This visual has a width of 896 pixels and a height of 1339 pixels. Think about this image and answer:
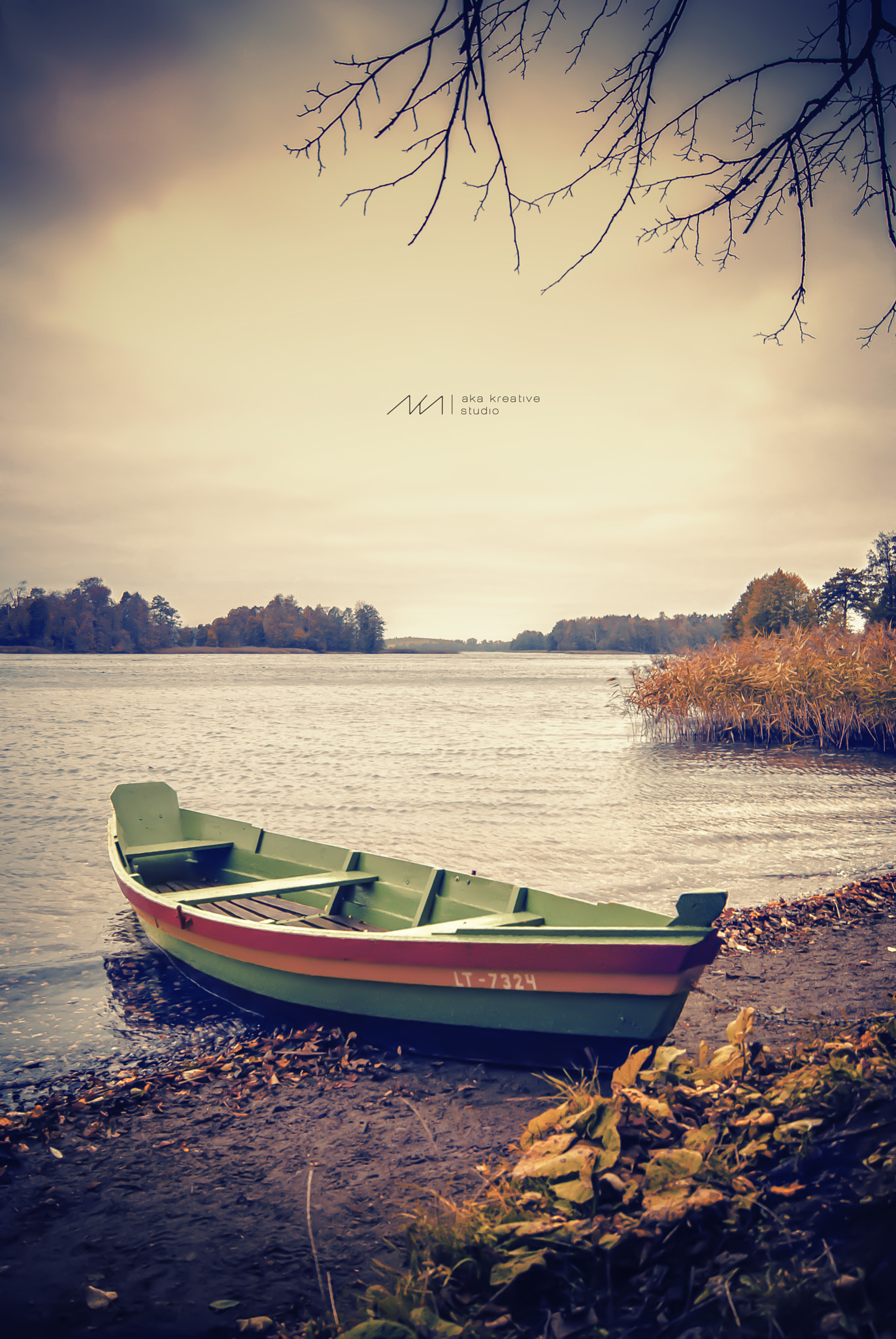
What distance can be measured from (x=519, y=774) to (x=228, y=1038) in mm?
15978

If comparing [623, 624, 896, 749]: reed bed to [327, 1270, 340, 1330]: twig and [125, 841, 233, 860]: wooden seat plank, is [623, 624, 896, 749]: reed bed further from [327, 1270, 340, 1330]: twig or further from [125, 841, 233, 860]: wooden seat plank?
[327, 1270, 340, 1330]: twig

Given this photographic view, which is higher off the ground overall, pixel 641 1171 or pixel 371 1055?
pixel 641 1171

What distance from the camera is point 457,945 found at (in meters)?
4.87

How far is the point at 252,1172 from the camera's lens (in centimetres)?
438

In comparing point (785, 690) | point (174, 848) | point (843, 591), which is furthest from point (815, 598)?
point (174, 848)

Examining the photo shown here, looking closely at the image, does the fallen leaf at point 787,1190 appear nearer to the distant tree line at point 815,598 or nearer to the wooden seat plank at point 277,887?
the wooden seat plank at point 277,887

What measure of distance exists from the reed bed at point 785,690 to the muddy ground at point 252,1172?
16.9 meters

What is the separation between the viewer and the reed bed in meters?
21.5

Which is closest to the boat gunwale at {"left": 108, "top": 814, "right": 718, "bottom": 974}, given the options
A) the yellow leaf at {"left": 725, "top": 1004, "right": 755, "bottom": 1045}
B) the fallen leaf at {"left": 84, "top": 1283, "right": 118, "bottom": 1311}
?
the yellow leaf at {"left": 725, "top": 1004, "right": 755, "bottom": 1045}

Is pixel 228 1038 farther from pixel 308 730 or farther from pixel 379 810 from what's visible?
pixel 308 730

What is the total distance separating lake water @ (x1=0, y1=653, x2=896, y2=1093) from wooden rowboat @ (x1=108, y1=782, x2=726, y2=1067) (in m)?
0.96

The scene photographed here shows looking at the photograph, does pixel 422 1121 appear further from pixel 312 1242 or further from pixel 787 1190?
pixel 787 1190

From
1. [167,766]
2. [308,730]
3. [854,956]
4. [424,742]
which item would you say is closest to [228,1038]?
[854,956]

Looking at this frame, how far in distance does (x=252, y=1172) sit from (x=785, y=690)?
21164 mm
